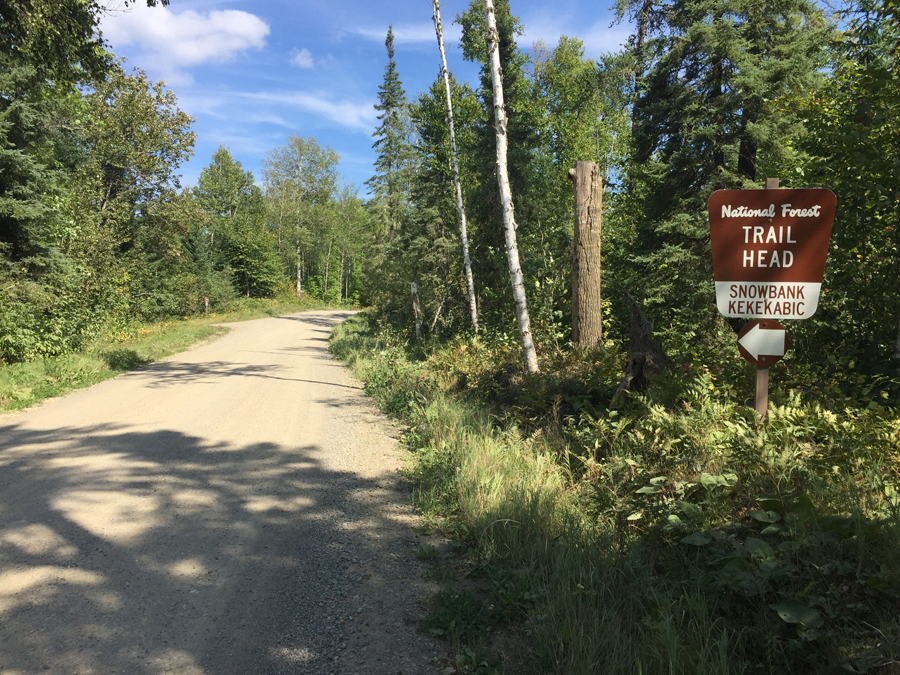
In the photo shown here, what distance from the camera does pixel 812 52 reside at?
1120 cm

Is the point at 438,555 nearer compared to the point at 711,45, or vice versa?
the point at 438,555

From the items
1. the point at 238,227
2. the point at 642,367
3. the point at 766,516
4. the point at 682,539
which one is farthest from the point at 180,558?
the point at 238,227

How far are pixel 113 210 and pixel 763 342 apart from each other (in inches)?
1122

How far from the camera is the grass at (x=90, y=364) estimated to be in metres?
9.66

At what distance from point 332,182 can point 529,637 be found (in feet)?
202

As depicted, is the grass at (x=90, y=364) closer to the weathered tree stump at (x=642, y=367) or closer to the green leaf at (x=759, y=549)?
the weathered tree stump at (x=642, y=367)

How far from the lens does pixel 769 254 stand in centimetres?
366

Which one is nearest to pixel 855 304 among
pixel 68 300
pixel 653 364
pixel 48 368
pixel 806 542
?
pixel 653 364

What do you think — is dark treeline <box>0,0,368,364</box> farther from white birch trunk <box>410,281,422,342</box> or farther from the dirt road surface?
white birch trunk <box>410,281,422,342</box>

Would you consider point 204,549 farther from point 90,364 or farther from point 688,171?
point 688,171

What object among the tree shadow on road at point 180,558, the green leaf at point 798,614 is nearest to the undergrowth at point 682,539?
the green leaf at point 798,614

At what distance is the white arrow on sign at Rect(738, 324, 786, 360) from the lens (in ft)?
12.4

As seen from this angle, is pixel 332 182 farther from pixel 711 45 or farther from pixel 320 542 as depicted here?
pixel 320 542

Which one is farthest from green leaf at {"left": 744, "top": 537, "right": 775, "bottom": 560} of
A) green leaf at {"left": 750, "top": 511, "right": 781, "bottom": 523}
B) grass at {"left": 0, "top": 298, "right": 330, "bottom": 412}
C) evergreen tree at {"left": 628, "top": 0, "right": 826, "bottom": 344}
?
grass at {"left": 0, "top": 298, "right": 330, "bottom": 412}
